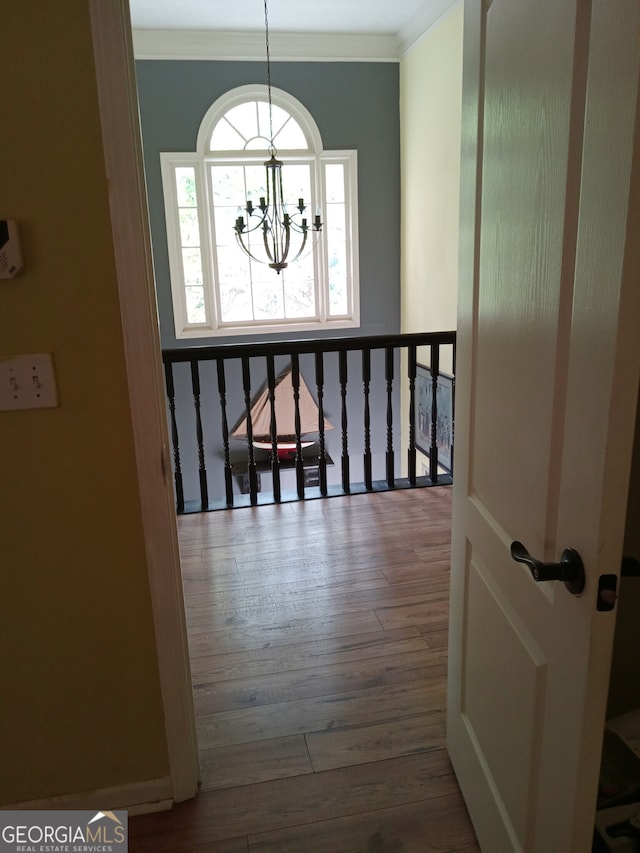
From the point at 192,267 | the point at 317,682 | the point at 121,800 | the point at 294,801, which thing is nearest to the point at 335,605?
the point at 317,682

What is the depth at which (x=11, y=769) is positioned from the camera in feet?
5.10

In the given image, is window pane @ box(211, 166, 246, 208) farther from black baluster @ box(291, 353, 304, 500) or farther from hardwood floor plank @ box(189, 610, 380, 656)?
hardwood floor plank @ box(189, 610, 380, 656)

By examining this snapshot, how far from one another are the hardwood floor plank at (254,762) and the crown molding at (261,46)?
5985mm

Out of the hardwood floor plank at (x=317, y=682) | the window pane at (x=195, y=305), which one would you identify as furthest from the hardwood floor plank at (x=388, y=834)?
the window pane at (x=195, y=305)

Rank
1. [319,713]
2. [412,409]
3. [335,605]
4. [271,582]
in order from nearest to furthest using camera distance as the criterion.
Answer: [319,713]
[335,605]
[271,582]
[412,409]

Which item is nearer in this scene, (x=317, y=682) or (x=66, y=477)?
(x=66, y=477)

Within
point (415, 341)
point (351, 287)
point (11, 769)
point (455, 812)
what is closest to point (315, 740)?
point (455, 812)

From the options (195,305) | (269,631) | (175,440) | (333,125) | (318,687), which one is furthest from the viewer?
(195,305)

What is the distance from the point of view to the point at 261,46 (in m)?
5.89

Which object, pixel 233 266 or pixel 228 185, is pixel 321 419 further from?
pixel 228 185

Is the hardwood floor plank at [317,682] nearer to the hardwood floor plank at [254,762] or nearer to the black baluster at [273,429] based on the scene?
the hardwood floor plank at [254,762]

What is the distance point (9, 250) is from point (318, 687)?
5.41ft

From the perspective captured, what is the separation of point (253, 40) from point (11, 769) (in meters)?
6.29

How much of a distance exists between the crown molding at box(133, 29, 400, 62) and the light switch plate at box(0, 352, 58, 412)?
5512 millimetres
